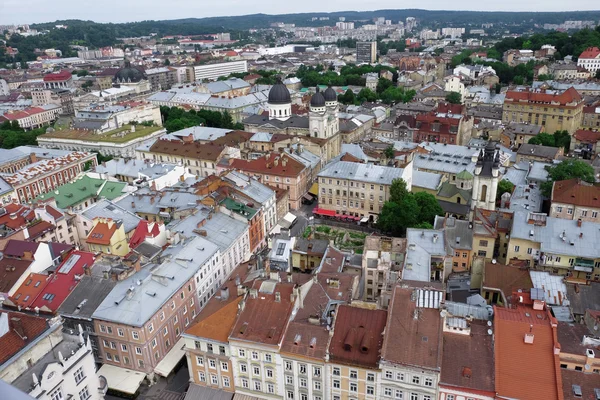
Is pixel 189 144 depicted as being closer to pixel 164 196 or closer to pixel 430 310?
pixel 164 196

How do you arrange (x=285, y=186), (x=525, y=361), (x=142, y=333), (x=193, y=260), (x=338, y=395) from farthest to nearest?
(x=285, y=186)
(x=193, y=260)
(x=142, y=333)
(x=338, y=395)
(x=525, y=361)

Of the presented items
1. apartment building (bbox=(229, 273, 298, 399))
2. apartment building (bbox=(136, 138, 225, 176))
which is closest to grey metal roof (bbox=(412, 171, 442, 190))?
apartment building (bbox=(136, 138, 225, 176))

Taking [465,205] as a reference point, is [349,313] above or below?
above

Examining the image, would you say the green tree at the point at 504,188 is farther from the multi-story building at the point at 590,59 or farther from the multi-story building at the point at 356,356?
the multi-story building at the point at 590,59

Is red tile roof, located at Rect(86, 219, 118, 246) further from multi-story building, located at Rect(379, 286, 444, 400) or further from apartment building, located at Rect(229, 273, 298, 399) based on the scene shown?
multi-story building, located at Rect(379, 286, 444, 400)

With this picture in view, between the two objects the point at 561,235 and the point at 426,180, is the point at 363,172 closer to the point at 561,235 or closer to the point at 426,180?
the point at 426,180

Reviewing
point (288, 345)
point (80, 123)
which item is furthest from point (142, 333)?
point (80, 123)
